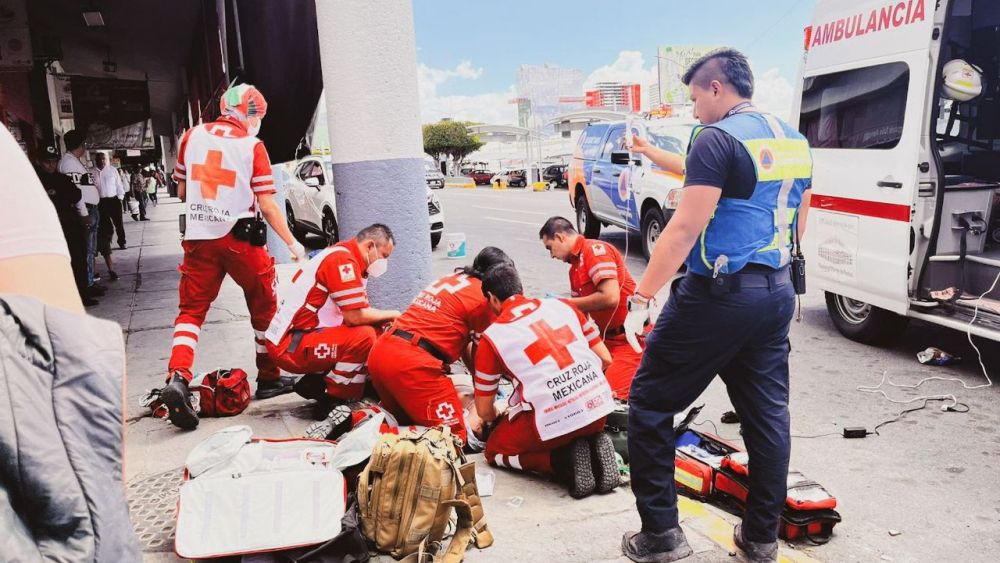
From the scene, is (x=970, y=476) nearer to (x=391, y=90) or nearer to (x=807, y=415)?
(x=807, y=415)

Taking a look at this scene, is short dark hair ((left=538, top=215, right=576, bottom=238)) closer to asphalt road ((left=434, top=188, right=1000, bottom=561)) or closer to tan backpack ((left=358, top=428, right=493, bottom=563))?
asphalt road ((left=434, top=188, right=1000, bottom=561))

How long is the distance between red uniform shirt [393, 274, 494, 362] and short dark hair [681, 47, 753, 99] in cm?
183

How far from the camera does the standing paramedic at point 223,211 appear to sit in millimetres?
4574

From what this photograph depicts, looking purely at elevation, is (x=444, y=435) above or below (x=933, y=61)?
below

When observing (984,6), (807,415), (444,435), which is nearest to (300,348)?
(444,435)

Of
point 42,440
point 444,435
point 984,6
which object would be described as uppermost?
point 984,6

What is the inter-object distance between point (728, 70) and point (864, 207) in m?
3.44

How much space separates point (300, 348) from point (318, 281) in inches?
16.6

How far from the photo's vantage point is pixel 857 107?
5.88 m

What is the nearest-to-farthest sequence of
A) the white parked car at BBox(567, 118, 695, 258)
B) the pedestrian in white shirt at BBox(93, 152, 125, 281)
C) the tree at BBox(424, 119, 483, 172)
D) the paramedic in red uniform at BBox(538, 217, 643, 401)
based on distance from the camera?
the paramedic in red uniform at BBox(538, 217, 643, 401)
the white parked car at BBox(567, 118, 695, 258)
the pedestrian in white shirt at BBox(93, 152, 125, 281)
the tree at BBox(424, 119, 483, 172)

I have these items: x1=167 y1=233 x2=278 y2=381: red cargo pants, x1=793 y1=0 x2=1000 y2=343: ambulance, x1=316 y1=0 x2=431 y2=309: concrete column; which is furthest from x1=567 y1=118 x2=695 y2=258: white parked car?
x1=167 y1=233 x2=278 y2=381: red cargo pants

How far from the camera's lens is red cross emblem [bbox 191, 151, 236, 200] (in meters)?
4.63

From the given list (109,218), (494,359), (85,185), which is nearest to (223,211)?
(494,359)

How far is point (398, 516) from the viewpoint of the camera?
9.36 feet
